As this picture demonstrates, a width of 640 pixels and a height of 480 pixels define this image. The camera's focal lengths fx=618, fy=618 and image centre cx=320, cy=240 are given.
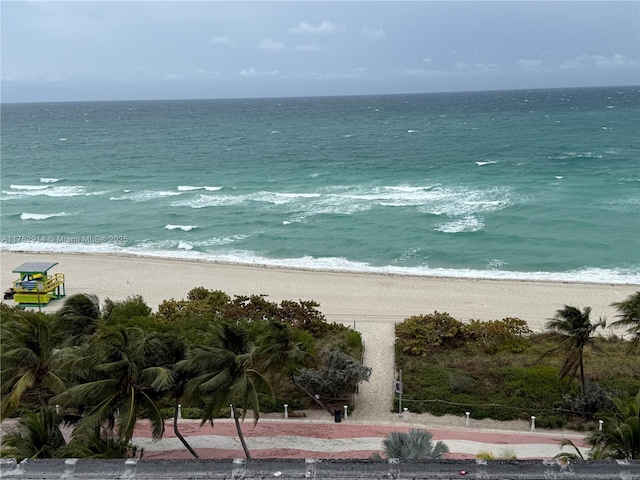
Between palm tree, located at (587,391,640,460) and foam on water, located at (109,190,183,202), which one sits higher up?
foam on water, located at (109,190,183,202)

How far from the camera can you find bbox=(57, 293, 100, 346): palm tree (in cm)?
1499

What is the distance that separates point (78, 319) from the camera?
1527cm

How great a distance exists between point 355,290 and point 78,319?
15854mm

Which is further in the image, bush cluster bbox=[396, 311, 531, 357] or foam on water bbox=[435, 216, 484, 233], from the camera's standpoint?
foam on water bbox=[435, 216, 484, 233]

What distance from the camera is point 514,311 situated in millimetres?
26312

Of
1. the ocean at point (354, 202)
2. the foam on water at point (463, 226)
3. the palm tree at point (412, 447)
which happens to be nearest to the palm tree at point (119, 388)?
the palm tree at point (412, 447)

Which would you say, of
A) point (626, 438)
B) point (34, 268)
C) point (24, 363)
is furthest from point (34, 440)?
point (34, 268)

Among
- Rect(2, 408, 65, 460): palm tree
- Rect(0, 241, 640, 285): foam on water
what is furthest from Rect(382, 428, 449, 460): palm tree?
Rect(0, 241, 640, 285): foam on water

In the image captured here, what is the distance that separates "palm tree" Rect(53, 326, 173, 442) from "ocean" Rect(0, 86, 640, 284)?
22.5 meters

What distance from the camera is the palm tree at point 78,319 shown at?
14992mm

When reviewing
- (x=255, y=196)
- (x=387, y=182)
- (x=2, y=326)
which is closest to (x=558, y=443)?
(x=2, y=326)

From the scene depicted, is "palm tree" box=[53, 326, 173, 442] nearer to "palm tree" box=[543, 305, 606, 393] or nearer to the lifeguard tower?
"palm tree" box=[543, 305, 606, 393]

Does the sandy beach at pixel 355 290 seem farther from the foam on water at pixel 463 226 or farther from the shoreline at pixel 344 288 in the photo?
the foam on water at pixel 463 226

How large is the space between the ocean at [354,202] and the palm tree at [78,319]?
19.5 metres
